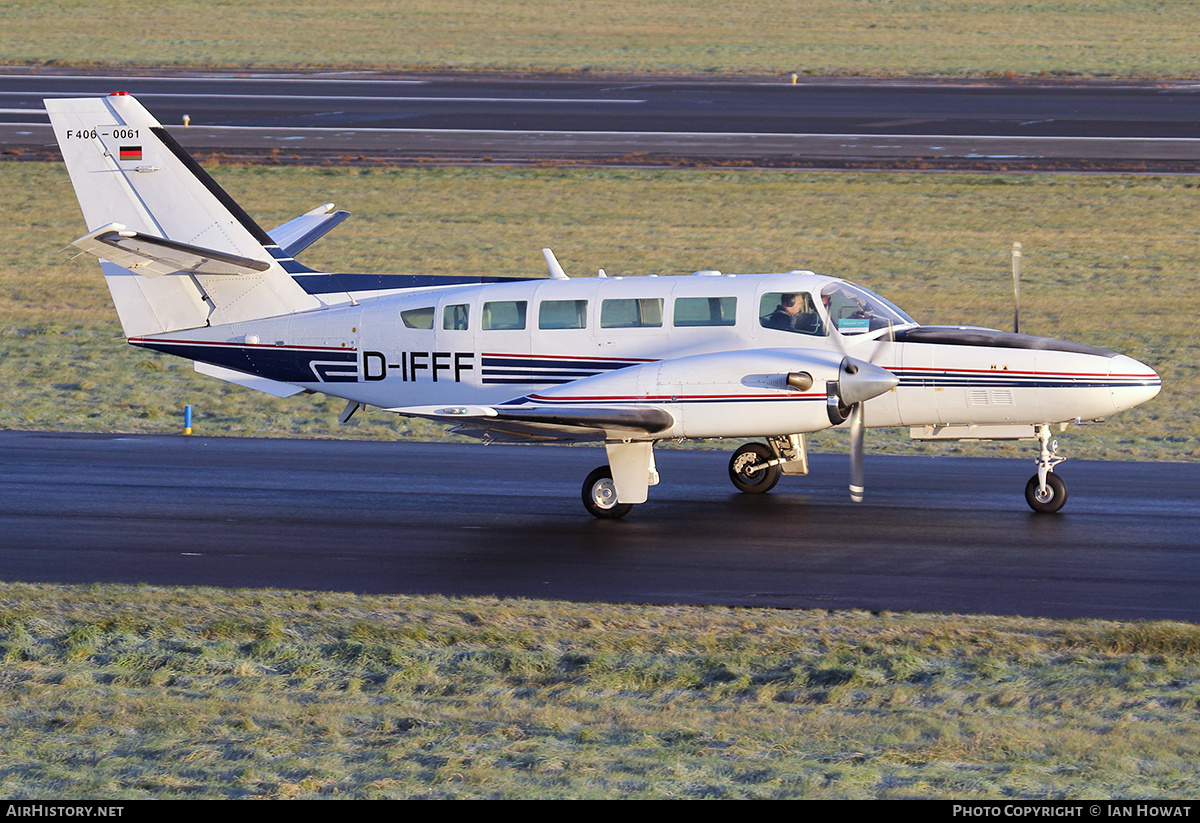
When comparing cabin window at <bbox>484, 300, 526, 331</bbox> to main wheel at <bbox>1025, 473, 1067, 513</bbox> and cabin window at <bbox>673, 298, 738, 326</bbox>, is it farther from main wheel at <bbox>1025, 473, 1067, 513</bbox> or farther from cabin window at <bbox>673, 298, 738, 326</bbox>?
main wheel at <bbox>1025, 473, 1067, 513</bbox>

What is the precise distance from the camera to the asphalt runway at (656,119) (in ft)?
144

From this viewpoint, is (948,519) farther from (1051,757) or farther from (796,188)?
(796,188)

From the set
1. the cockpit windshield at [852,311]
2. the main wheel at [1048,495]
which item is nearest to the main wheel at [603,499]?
the cockpit windshield at [852,311]

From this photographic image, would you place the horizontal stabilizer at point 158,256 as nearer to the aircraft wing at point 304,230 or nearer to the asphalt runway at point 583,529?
the aircraft wing at point 304,230

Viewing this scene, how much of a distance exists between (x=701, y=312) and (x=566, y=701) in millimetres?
7292

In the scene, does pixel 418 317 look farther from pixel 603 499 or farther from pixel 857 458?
pixel 857 458

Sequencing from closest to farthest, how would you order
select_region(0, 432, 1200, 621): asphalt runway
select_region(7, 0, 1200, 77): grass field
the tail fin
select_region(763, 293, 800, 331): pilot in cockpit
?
select_region(0, 432, 1200, 621): asphalt runway, select_region(763, 293, 800, 331): pilot in cockpit, the tail fin, select_region(7, 0, 1200, 77): grass field

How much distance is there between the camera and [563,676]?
12156 millimetres

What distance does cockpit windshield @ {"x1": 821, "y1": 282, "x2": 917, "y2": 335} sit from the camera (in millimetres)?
17297

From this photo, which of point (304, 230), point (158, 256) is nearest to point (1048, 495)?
point (304, 230)

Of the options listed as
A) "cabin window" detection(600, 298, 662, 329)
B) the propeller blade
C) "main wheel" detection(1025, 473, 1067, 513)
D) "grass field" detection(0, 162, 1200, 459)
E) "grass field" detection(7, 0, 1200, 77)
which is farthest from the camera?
"grass field" detection(7, 0, 1200, 77)

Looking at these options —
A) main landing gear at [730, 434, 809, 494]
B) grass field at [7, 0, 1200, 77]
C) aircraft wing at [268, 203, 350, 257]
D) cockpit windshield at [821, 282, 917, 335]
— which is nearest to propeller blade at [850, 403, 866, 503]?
cockpit windshield at [821, 282, 917, 335]

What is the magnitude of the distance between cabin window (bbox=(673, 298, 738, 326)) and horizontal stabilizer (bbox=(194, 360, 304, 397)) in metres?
5.32
